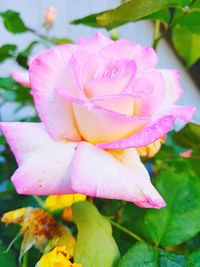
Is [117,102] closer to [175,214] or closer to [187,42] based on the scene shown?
[175,214]

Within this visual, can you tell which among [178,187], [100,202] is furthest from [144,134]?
[100,202]

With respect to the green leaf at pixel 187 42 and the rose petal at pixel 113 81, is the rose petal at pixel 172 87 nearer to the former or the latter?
the rose petal at pixel 113 81

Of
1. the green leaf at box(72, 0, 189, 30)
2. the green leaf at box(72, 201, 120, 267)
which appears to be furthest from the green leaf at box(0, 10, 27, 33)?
the green leaf at box(72, 201, 120, 267)

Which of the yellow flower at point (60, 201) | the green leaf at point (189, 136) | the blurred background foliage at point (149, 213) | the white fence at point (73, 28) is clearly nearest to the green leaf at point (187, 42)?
the blurred background foliage at point (149, 213)

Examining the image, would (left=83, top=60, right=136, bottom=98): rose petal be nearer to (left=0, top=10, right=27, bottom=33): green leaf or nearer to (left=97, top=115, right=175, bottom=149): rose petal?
(left=97, top=115, right=175, bottom=149): rose petal

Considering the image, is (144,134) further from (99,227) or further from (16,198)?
(16,198)

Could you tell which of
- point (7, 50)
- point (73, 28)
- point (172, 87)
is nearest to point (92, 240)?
point (172, 87)

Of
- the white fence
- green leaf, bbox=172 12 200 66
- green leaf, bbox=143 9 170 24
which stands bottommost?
the white fence
